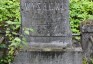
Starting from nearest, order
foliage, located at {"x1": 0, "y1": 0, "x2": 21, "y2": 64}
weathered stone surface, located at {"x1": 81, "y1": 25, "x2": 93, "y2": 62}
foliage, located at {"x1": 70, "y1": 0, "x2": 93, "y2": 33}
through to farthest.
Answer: foliage, located at {"x1": 0, "y1": 0, "x2": 21, "y2": 64}, weathered stone surface, located at {"x1": 81, "y1": 25, "x2": 93, "y2": 62}, foliage, located at {"x1": 70, "y1": 0, "x2": 93, "y2": 33}

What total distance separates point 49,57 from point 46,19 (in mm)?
691

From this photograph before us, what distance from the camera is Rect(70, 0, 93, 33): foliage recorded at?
8.04 meters

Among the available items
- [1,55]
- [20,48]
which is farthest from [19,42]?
[1,55]

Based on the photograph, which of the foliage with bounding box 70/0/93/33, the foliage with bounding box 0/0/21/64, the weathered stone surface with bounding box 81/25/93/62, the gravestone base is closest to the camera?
the gravestone base

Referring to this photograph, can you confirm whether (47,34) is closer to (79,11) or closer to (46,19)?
(46,19)

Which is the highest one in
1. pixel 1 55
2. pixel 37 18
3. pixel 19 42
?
pixel 37 18

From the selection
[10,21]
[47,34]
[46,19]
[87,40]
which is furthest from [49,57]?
[87,40]

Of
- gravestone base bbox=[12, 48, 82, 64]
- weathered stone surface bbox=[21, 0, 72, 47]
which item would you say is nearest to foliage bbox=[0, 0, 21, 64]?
gravestone base bbox=[12, 48, 82, 64]

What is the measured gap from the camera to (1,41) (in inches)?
257

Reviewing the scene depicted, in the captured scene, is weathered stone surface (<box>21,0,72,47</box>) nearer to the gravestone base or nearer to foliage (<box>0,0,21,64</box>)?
the gravestone base

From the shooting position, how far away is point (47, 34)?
19.1 feet

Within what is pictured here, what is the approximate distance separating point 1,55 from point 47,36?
1.19 m

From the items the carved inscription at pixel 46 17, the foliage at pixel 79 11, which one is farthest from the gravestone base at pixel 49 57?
the foliage at pixel 79 11

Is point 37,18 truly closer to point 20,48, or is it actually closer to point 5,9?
point 20,48
